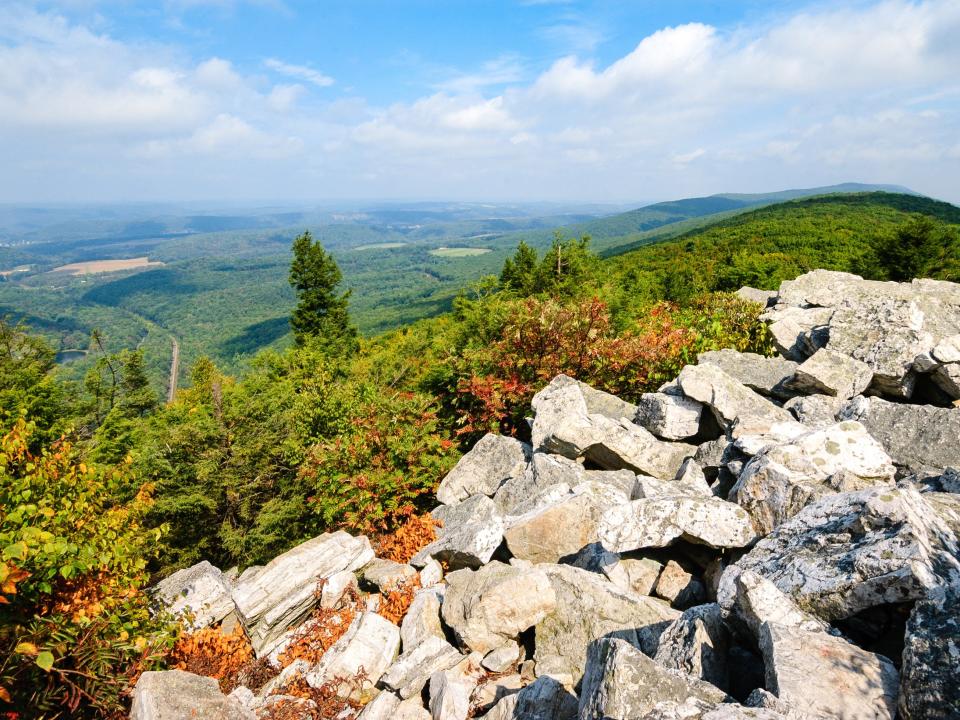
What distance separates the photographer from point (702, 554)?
5926 millimetres

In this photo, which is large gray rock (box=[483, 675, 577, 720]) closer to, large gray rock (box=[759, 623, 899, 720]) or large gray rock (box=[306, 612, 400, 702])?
large gray rock (box=[759, 623, 899, 720])

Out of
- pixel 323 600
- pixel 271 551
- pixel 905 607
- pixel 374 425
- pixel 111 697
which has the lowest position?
pixel 271 551

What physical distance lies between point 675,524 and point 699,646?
4.94 ft

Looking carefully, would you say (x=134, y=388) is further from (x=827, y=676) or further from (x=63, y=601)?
(x=827, y=676)

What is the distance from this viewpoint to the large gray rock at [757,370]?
29.5ft

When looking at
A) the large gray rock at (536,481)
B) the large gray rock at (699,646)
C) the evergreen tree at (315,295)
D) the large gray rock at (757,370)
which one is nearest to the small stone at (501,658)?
the large gray rock at (699,646)

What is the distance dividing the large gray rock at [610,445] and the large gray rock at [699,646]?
382 cm

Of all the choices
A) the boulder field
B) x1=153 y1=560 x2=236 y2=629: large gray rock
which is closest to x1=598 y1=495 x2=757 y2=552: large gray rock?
the boulder field

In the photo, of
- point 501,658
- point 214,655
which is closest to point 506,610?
point 501,658

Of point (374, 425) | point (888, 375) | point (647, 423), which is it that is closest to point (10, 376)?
point (374, 425)

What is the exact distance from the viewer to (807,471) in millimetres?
5707

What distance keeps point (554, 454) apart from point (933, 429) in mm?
5174

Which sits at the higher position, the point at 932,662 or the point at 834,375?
the point at 834,375

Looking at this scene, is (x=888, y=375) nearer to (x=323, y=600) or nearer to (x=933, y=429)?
(x=933, y=429)
